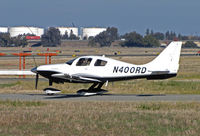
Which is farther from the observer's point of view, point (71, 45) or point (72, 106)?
point (71, 45)

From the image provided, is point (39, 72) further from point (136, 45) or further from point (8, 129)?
point (136, 45)

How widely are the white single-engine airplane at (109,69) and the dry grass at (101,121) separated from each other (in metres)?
4.69

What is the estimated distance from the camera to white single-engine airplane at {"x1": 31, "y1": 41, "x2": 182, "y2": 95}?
2159 centimetres

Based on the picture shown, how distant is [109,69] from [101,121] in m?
9.12

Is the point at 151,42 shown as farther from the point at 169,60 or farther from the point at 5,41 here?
the point at 169,60

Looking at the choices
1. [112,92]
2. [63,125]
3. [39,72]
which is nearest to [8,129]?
[63,125]

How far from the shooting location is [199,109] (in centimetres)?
1630

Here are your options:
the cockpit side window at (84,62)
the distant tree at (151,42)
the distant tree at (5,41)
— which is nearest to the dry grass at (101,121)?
the cockpit side window at (84,62)

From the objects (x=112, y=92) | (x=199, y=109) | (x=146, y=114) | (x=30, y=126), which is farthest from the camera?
(x=112, y=92)

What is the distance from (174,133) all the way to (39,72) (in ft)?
38.2

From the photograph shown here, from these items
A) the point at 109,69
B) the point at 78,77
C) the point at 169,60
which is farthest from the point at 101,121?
the point at 169,60

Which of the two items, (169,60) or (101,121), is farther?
(169,60)

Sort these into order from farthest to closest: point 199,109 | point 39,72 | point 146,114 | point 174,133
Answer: point 39,72 → point 199,109 → point 146,114 → point 174,133

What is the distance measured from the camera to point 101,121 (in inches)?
519
